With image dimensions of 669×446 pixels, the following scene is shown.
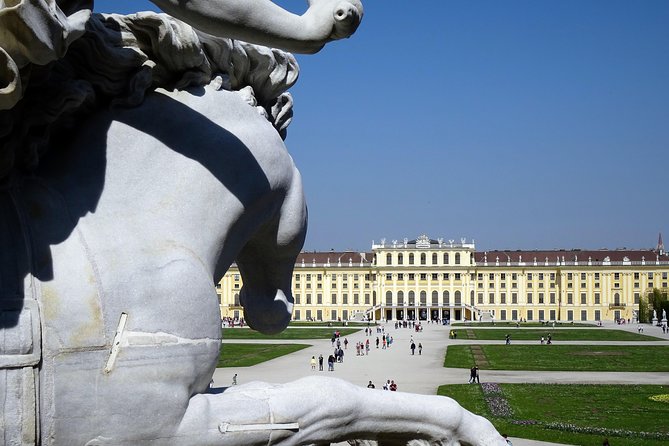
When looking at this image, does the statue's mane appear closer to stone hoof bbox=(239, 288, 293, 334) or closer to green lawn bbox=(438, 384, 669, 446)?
stone hoof bbox=(239, 288, 293, 334)

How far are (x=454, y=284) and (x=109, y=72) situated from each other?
10518 cm

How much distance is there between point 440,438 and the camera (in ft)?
7.68

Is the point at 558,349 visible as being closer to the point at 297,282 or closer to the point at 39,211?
the point at 39,211

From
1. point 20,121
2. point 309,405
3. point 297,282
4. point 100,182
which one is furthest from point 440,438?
point 297,282

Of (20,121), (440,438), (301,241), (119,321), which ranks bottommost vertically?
(440,438)

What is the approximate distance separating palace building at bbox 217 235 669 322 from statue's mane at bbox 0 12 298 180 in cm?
10139

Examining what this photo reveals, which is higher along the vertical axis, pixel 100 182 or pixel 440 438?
pixel 100 182

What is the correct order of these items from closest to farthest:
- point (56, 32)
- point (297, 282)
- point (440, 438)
Result: point (56, 32)
point (440, 438)
point (297, 282)

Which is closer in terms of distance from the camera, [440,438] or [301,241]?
[440,438]

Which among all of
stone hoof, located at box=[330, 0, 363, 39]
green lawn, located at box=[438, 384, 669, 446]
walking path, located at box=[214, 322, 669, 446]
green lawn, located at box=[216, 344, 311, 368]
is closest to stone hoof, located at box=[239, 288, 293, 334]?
stone hoof, located at box=[330, 0, 363, 39]

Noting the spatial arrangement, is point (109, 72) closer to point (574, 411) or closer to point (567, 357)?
point (574, 411)

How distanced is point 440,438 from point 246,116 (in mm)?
1064

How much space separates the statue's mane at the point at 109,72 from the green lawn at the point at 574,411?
45.3 feet

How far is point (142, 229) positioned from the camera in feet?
6.79
